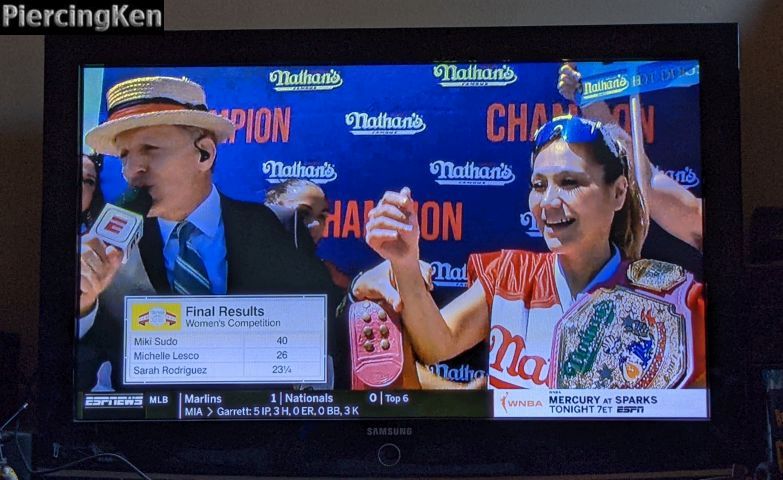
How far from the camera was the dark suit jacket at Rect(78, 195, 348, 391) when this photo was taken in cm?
166

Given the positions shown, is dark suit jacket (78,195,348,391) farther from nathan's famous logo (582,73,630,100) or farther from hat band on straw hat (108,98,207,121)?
nathan's famous logo (582,73,630,100)

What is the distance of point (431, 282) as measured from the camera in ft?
5.38

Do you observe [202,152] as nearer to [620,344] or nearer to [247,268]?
[247,268]

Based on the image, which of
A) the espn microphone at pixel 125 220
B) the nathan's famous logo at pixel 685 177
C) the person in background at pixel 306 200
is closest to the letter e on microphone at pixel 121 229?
the espn microphone at pixel 125 220

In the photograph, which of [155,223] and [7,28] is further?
[7,28]

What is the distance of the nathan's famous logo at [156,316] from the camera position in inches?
65.1

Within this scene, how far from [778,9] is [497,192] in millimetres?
731

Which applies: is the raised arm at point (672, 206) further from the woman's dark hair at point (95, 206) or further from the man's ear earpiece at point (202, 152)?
the woman's dark hair at point (95, 206)

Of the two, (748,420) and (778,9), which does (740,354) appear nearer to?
(748,420)

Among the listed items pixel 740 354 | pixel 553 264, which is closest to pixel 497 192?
pixel 553 264

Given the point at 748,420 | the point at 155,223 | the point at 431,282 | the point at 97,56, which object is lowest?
the point at 748,420

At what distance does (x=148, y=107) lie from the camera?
1702 mm

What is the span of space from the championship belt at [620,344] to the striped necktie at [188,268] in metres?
0.58

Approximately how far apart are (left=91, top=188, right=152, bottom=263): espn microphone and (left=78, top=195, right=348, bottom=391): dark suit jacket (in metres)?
0.03
